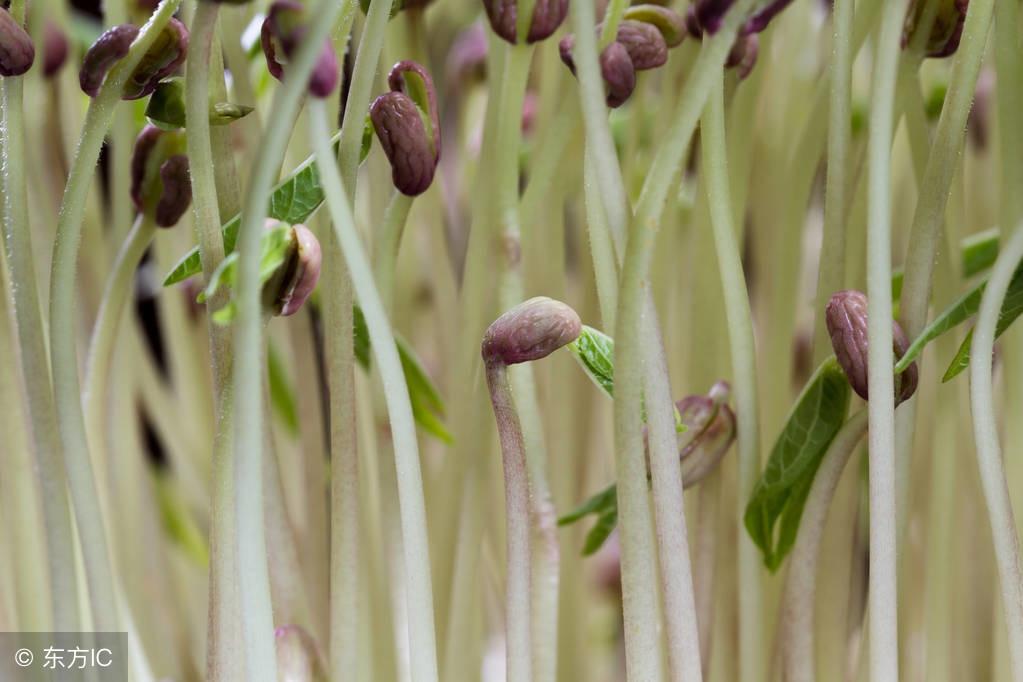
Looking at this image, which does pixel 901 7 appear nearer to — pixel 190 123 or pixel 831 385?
pixel 831 385

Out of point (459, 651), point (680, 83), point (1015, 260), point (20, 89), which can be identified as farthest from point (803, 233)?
point (20, 89)

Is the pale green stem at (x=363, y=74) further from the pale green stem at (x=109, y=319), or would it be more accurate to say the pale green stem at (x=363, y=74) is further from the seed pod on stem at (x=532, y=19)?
the pale green stem at (x=109, y=319)

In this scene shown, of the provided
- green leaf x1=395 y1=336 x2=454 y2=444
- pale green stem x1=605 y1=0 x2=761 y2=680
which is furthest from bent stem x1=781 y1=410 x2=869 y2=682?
green leaf x1=395 y1=336 x2=454 y2=444

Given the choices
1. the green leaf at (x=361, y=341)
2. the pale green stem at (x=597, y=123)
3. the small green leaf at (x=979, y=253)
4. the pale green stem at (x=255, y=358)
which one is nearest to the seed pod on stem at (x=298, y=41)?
the pale green stem at (x=255, y=358)

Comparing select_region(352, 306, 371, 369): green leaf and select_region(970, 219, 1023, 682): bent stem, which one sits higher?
select_region(352, 306, 371, 369): green leaf

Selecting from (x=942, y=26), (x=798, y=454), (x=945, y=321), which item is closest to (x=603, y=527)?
(x=798, y=454)

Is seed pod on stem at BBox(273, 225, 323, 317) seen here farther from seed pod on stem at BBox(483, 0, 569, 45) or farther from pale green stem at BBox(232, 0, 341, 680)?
seed pod on stem at BBox(483, 0, 569, 45)
